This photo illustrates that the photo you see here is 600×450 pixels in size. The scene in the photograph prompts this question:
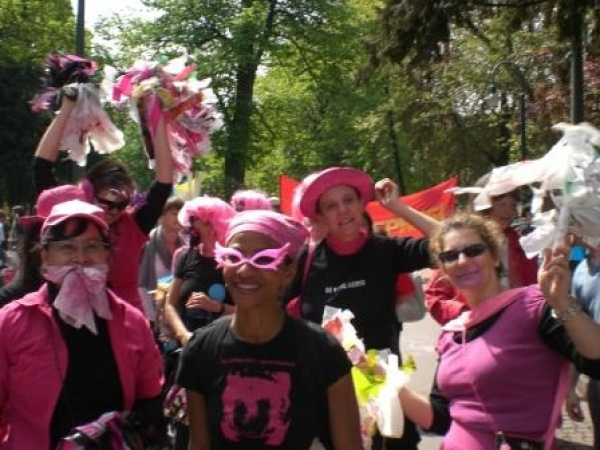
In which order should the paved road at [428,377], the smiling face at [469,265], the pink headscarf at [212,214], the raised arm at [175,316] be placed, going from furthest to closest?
the paved road at [428,377]
the pink headscarf at [212,214]
the raised arm at [175,316]
the smiling face at [469,265]

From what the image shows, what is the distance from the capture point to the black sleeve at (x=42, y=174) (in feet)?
13.2

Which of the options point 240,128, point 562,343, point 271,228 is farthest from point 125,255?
point 240,128

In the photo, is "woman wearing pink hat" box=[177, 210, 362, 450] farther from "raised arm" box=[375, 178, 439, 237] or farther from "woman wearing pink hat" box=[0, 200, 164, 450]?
"raised arm" box=[375, 178, 439, 237]

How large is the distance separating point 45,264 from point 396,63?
7.00 metres

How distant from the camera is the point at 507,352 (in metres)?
2.81

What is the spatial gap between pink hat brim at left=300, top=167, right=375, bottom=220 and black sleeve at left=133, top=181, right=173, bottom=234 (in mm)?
639

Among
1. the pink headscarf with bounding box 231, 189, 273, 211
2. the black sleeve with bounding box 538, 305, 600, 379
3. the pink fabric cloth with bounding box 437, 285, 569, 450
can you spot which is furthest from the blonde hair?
the pink headscarf with bounding box 231, 189, 273, 211

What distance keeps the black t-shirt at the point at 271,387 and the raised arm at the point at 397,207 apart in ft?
4.48

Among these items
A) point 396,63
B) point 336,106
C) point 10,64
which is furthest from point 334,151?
point 396,63

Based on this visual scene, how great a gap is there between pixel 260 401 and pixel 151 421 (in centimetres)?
47

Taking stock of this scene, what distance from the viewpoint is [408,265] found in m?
3.89

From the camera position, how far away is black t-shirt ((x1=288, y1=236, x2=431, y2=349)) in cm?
382

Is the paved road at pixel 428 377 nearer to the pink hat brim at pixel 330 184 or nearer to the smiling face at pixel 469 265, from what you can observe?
the pink hat brim at pixel 330 184

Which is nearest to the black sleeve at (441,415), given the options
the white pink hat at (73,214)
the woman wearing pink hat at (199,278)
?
the white pink hat at (73,214)
